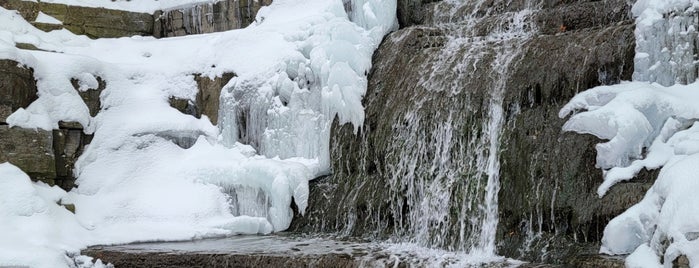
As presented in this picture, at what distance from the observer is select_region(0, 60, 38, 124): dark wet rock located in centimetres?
901

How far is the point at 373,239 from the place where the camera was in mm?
8164

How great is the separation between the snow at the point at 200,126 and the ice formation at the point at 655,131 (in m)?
3.14

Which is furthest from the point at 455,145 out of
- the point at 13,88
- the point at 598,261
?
the point at 13,88

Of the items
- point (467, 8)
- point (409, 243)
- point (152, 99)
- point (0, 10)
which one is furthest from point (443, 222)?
point (0, 10)

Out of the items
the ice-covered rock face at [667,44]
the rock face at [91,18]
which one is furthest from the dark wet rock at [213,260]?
the rock face at [91,18]

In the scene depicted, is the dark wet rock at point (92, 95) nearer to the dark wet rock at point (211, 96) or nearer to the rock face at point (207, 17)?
the dark wet rock at point (211, 96)

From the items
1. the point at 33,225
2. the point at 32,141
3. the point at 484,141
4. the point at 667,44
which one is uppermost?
the point at 667,44

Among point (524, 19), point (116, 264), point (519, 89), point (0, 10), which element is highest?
point (0, 10)

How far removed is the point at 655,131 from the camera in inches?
265

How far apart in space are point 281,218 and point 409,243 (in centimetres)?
175

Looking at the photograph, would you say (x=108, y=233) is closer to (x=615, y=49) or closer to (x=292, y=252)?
(x=292, y=252)

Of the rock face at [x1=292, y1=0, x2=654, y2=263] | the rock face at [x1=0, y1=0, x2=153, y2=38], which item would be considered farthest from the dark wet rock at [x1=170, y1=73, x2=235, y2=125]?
the rock face at [x1=0, y1=0, x2=153, y2=38]

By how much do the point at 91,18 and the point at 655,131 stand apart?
9047 millimetres

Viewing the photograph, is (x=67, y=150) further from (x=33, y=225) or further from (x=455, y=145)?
(x=455, y=145)
